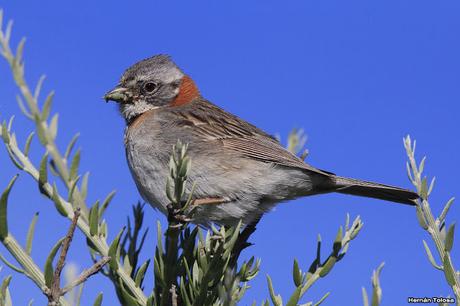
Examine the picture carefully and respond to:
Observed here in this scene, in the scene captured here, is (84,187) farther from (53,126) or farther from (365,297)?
(365,297)

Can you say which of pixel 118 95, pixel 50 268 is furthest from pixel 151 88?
pixel 50 268

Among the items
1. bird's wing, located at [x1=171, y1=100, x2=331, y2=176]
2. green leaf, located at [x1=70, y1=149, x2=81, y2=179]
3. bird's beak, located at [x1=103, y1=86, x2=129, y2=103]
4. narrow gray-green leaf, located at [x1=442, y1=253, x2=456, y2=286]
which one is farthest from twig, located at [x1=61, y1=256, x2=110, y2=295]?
bird's beak, located at [x1=103, y1=86, x2=129, y2=103]

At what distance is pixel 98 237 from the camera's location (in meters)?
2.14

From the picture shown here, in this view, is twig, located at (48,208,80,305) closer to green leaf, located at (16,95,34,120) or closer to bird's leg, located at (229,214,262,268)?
green leaf, located at (16,95,34,120)

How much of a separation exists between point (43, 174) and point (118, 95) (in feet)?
10.4

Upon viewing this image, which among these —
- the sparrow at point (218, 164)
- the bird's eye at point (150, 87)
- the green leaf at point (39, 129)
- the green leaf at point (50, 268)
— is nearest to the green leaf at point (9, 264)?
the green leaf at point (50, 268)

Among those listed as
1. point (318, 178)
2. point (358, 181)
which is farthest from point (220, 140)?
point (358, 181)

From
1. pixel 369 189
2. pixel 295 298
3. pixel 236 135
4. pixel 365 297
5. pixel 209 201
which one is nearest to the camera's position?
pixel 365 297

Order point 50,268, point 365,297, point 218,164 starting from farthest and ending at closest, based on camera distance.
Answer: point 218,164, point 50,268, point 365,297

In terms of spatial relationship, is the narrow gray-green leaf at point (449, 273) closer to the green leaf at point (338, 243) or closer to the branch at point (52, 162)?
the green leaf at point (338, 243)

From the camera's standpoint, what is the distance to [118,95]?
5.09 metres

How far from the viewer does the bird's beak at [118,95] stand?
5039 mm

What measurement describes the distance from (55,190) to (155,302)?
0.53m

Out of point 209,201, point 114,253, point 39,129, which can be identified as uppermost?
point 209,201
